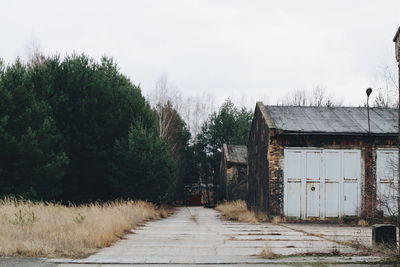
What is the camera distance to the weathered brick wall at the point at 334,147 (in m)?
21.6

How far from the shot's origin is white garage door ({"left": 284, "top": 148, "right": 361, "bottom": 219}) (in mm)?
21562

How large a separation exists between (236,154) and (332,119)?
2295 cm

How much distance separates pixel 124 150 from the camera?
95.1ft

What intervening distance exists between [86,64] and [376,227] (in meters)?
24.9

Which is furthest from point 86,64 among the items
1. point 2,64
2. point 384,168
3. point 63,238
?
point 63,238

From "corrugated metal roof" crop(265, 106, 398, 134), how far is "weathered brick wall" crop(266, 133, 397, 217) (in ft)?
1.13

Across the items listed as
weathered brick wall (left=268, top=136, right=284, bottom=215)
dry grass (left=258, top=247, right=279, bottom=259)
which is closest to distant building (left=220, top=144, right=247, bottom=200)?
weathered brick wall (left=268, top=136, right=284, bottom=215)

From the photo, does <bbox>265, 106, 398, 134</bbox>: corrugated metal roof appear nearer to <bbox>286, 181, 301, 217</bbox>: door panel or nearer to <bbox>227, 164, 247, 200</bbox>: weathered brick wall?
<bbox>286, 181, 301, 217</bbox>: door panel

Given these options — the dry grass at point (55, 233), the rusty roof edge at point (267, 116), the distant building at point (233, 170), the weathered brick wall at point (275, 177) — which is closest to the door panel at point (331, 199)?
the weathered brick wall at point (275, 177)

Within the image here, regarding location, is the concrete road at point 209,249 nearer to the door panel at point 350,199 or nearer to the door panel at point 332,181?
the door panel at point 332,181

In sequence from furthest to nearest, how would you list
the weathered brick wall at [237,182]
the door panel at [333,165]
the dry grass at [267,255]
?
the weathered brick wall at [237,182]
the door panel at [333,165]
the dry grass at [267,255]

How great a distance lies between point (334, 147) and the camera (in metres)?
21.9

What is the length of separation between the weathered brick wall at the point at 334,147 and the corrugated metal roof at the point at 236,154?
2251 centimetres

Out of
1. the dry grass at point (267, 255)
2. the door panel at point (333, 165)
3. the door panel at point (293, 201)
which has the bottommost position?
the dry grass at point (267, 255)
